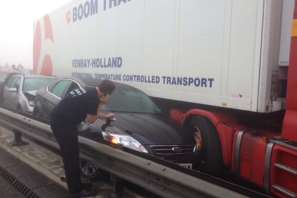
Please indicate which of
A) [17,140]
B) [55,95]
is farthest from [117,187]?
[55,95]

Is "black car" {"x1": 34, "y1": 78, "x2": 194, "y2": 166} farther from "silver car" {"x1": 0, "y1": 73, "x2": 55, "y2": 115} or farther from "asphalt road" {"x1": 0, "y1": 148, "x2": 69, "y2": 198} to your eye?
"silver car" {"x1": 0, "y1": 73, "x2": 55, "y2": 115}

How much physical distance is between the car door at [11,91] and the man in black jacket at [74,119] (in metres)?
7.17

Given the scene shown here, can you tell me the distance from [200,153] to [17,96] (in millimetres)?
6698

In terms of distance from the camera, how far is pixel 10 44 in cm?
6034

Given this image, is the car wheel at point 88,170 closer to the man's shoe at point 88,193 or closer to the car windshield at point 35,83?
the man's shoe at point 88,193

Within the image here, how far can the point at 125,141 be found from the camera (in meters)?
5.54

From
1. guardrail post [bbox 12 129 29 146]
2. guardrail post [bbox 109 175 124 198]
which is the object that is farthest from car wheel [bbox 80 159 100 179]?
guardrail post [bbox 12 129 29 146]

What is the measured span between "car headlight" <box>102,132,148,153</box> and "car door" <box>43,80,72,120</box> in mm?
2682

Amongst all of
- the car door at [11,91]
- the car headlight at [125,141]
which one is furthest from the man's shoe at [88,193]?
the car door at [11,91]

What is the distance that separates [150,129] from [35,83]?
7.22 meters

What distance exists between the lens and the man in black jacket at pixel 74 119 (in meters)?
4.93

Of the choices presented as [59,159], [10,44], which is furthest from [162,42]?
[10,44]

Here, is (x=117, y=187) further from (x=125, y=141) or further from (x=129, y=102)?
(x=129, y=102)

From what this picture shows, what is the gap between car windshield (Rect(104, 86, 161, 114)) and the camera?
691 centimetres
